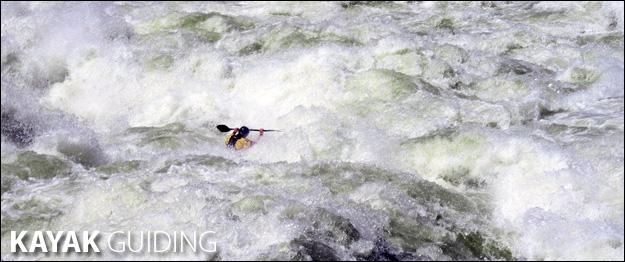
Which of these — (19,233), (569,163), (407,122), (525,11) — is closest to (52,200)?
(19,233)

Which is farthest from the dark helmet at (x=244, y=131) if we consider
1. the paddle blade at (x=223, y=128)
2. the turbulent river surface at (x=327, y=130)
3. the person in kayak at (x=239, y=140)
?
the paddle blade at (x=223, y=128)

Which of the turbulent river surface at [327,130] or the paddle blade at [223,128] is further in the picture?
the paddle blade at [223,128]

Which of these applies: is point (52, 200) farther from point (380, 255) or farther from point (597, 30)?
point (597, 30)

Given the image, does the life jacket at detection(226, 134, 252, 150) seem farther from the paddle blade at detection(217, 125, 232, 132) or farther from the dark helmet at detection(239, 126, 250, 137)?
the paddle blade at detection(217, 125, 232, 132)

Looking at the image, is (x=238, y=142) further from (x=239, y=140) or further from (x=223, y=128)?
(x=223, y=128)

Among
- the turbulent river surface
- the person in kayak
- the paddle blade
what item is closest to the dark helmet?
the person in kayak

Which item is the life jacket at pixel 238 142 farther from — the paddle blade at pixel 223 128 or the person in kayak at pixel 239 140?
the paddle blade at pixel 223 128
